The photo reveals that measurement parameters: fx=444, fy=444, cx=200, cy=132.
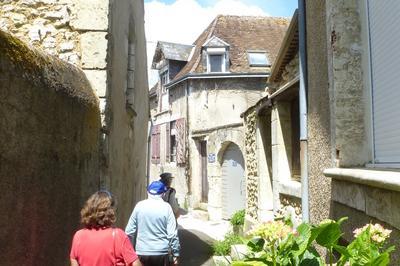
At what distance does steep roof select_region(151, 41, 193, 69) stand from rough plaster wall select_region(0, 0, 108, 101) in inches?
616

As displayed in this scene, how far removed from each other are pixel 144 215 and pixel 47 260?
136 centimetres

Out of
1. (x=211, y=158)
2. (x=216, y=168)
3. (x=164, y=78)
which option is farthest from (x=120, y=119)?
(x=164, y=78)

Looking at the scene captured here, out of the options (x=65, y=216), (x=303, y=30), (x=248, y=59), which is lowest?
(x=65, y=216)

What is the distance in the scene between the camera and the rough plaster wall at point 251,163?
27.4ft

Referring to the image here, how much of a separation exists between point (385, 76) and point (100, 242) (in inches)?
81.5

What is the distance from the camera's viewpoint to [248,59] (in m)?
18.2

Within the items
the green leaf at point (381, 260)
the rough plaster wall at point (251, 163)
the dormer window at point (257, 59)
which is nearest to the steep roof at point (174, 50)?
the dormer window at point (257, 59)

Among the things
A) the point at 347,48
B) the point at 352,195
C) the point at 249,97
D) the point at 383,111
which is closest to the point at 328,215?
the point at 352,195

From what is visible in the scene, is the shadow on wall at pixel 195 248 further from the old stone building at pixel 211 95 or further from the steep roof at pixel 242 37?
the steep roof at pixel 242 37

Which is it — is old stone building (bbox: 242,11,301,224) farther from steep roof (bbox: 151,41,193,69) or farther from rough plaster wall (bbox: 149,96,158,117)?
rough plaster wall (bbox: 149,96,158,117)

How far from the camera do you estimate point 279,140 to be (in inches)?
255

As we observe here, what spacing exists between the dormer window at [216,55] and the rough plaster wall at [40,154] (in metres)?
Result: 14.3

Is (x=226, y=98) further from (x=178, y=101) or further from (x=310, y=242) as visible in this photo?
(x=310, y=242)

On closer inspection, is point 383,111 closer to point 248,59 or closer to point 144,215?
point 144,215
